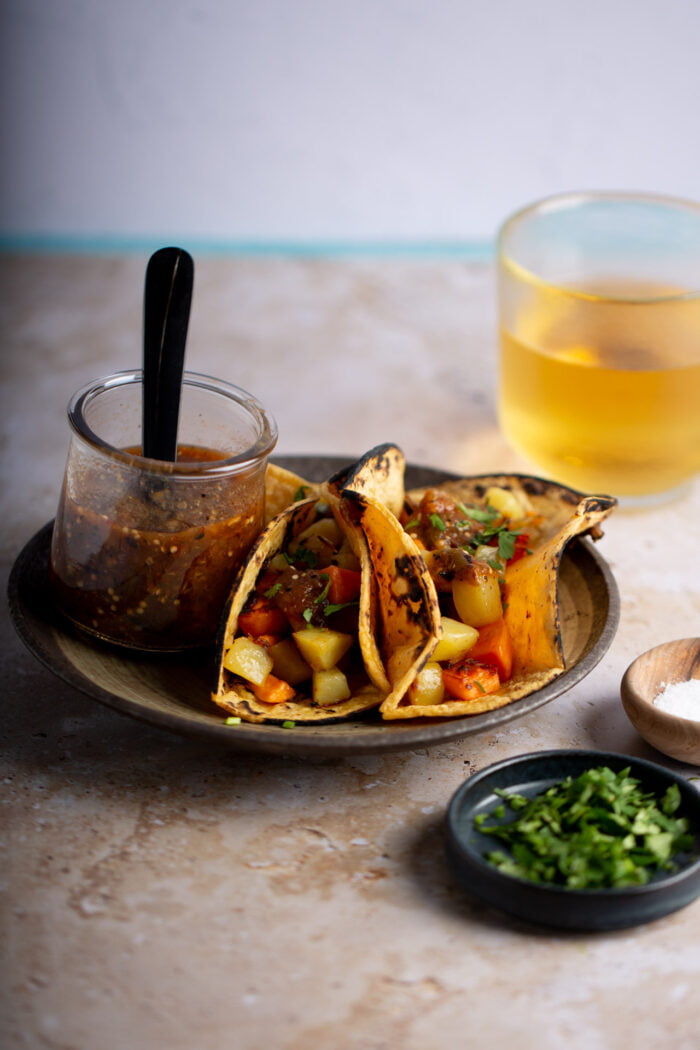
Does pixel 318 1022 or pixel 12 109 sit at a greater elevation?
pixel 12 109

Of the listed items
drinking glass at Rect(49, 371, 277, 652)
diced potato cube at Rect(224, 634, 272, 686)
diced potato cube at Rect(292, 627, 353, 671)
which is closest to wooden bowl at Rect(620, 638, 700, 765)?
diced potato cube at Rect(292, 627, 353, 671)

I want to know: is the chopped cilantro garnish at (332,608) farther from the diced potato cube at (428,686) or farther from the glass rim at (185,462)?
the glass rim at (185,462)

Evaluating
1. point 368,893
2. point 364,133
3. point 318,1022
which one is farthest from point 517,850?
point 364,133

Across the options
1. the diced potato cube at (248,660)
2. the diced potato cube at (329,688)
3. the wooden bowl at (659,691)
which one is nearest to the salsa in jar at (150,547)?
the diced potato cube at (248,660)

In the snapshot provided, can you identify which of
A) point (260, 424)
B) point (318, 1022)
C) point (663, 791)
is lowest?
point (318, 1022)

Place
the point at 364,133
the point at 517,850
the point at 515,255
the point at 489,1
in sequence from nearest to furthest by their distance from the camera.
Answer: the point at 517,850, the point at 515,255, the point at 489,1, the point at 364,133

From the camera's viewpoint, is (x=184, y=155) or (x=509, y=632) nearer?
(x=509, y=632)

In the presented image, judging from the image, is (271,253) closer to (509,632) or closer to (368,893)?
(509,632)
